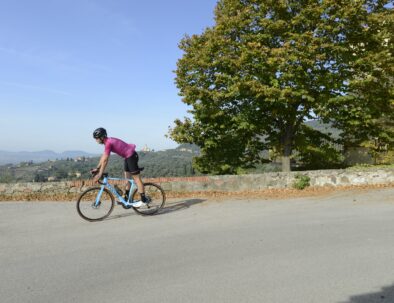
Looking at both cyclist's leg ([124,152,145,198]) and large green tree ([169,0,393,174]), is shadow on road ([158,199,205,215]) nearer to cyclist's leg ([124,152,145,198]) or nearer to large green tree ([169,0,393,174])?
cyclist's leg ([124,152,145,198])

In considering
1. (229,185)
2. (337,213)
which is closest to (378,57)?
(229,185)

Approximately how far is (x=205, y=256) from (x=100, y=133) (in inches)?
144

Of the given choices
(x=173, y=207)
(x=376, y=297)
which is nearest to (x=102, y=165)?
(x=173, y=207)

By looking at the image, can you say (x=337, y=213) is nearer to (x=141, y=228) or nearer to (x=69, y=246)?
(x=141, y=228)

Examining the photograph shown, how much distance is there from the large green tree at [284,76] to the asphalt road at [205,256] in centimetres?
815

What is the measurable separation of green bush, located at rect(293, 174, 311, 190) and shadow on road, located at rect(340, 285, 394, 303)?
776cm

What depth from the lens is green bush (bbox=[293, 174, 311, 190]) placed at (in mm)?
11195

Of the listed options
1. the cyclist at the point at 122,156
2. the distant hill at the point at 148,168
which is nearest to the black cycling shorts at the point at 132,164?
the cyclist at the point at 122,156

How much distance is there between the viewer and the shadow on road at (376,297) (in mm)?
3326

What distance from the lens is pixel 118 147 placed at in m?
7.28

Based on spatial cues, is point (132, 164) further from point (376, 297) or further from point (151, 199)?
point (376, 297)

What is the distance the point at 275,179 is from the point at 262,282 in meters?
7.89

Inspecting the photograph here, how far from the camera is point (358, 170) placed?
11.5 metres

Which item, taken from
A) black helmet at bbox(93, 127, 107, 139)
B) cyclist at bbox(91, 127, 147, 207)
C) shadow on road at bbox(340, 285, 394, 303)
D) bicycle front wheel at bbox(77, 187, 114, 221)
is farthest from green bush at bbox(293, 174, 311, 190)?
shadow on road at bbox(340, 285, 394, 303)
